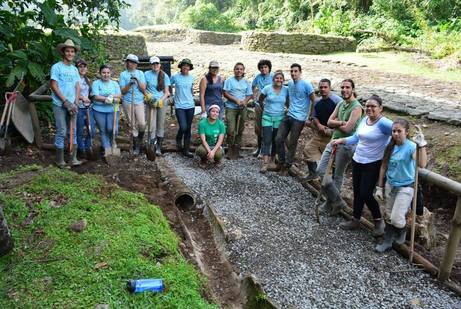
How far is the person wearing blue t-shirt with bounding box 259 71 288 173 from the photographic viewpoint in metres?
6.84

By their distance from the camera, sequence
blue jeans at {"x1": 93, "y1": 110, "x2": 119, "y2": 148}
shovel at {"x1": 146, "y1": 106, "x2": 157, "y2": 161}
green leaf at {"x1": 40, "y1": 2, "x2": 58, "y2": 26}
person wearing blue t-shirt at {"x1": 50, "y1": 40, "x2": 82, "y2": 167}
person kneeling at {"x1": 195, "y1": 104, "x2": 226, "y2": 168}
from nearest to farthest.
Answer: person wearing blue t-shirt at {"x1": 50, "y1": 40, "x2": 82, "y2": 167} → blue jeans at {"x1": 93, "y1": 110, "x2": 119, "y2": 148} → person kneeling at {"x1": 195, "y1": 104, "x2": 226, "y2": 168} → shovel at {"x1": 146, "y1": 106, "x2": 157, "y2": 161} → green leaf at {"x1": 40, "y1": 2, "x2": 58, "y2": 26}

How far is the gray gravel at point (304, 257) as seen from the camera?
13.5 feet

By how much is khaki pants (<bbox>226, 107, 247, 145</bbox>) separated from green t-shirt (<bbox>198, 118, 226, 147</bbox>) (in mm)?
338

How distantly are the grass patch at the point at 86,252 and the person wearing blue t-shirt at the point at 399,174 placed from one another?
7.92 ft

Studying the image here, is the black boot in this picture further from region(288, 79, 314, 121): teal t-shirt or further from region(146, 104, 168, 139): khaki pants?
region(146, 104, 168, 139): khaki pants

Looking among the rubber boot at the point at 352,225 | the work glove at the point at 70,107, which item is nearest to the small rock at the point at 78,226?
the work glove at the point at 70,107

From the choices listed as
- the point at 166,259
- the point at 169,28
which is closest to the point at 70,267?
the point at 166,259

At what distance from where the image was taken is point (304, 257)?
4766 millimetres

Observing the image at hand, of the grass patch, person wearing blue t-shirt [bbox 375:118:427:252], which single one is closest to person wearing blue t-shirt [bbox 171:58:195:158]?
the grass patch

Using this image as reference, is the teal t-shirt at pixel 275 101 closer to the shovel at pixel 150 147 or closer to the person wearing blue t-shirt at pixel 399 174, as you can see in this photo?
the shovel at pixel 150 147

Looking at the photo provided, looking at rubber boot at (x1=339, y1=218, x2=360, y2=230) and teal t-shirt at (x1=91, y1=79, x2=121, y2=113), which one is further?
teal t-shirt at (x1=91, y1=79, x2=121, y2=113)

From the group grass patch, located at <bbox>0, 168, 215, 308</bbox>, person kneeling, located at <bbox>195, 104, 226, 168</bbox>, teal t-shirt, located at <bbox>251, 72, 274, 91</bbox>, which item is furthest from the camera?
teal t-shirt, located at <bbox>251, 72, 274, 91</bbox>

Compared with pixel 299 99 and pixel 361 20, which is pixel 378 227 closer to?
pixel 299 99

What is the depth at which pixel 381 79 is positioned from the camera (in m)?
12.3
